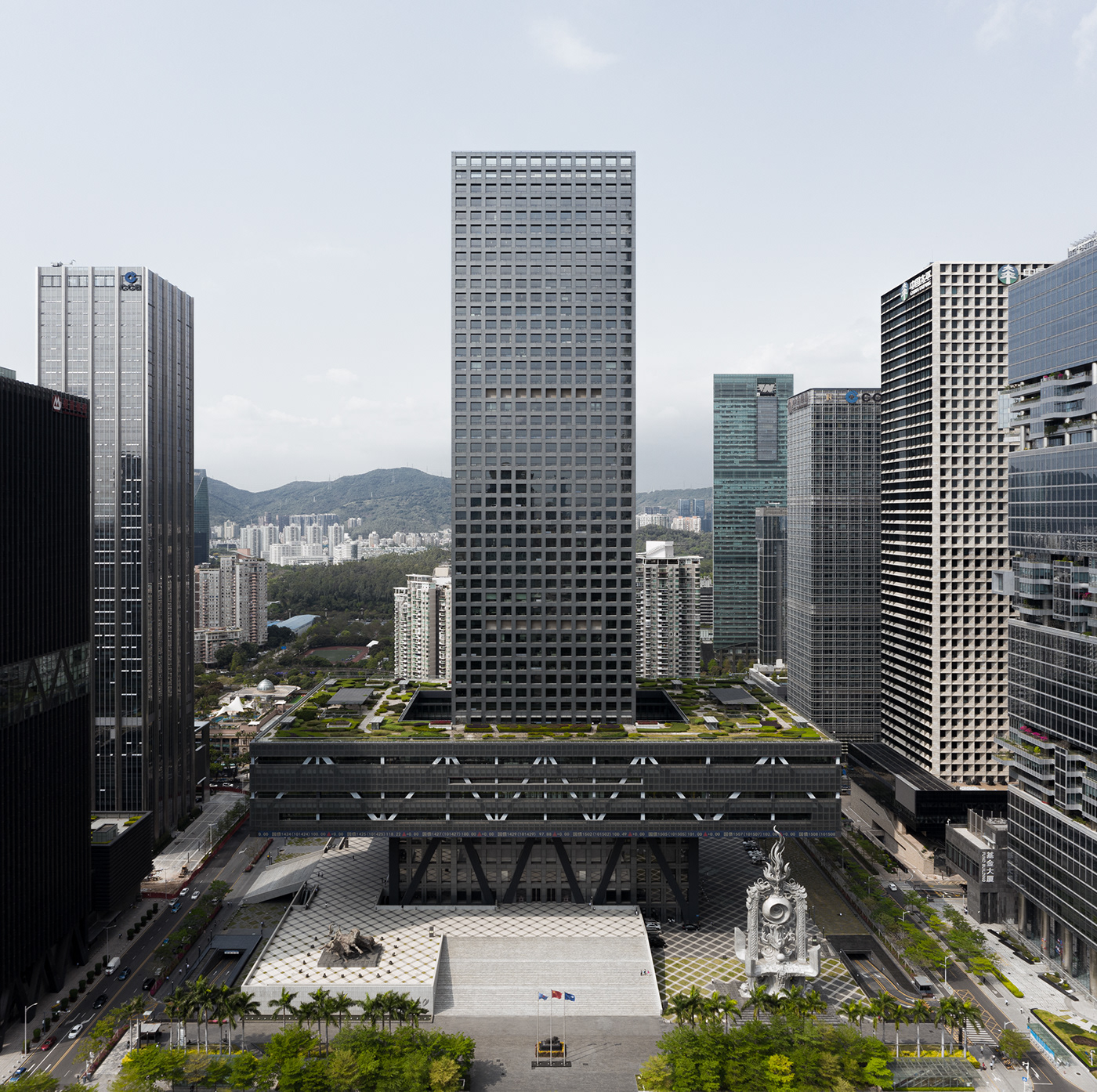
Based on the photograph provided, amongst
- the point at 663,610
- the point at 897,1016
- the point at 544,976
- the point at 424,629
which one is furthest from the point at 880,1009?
the point at 424,629

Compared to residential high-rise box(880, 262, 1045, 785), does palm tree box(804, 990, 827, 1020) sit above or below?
below

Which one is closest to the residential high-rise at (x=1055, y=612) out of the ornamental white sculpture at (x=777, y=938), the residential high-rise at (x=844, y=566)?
the ornamental white sculpture at (x=777, y=938)

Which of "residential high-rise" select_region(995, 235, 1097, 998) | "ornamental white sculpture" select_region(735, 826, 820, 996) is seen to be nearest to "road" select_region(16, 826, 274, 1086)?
"ornamental white sculpture" select_region(735, 826, 820, 996)

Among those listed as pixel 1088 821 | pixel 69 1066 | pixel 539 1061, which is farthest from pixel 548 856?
pixel 1088 821

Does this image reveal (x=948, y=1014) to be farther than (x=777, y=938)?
No

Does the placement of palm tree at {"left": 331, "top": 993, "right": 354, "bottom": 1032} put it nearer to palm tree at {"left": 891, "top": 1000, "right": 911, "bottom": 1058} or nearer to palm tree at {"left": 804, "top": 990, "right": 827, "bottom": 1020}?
palm tree at {"left": 804, "top": 990, "right": 827, "bottom": 1020}

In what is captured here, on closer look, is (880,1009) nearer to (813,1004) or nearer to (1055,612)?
(813,1004)
